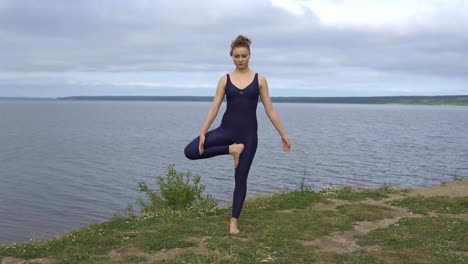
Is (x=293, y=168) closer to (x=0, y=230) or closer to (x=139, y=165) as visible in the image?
(x=139, y=165)

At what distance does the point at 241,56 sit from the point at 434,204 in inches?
317

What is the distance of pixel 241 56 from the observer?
29.1 ft

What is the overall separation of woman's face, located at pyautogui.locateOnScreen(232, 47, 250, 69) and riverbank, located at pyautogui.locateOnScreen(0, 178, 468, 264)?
3451 mm

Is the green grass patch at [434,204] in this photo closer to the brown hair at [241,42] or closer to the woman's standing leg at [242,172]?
the woman's standing leg at [242,172]

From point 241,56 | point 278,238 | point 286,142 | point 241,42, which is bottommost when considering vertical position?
point 278,238

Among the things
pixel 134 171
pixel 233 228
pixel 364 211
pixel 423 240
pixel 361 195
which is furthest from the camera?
pixel 134 171

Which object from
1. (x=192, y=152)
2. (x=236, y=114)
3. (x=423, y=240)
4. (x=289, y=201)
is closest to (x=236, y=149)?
(x=236, y=114)

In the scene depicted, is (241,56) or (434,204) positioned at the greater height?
(241,56)

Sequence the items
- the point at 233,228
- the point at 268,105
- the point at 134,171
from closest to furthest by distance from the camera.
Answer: the point at 268,105
the point at 233,228
the point at 134,171

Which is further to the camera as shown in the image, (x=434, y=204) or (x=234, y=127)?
(x=434, y=204)

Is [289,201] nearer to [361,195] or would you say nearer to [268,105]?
[361,195]

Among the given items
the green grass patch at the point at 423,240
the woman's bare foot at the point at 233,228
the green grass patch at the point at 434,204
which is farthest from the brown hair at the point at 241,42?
the green grass patch at the point at 434,204

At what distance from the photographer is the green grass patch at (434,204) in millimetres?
12623

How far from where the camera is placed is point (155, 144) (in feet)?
206
